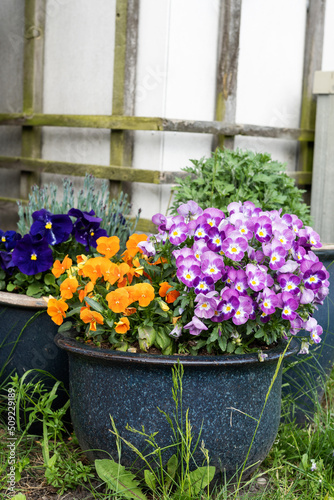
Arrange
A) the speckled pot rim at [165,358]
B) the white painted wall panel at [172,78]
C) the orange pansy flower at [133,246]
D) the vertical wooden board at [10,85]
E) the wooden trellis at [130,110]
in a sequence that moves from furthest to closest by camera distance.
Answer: the vertical wooden board at [10,85]
the wooden trellis at [130,110]
the white painted wall panel at [172,78]
the orange pansy flower at [133,246]
the speckled pot rim at [165,358]

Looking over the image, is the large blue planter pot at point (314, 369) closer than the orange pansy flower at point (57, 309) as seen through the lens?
No

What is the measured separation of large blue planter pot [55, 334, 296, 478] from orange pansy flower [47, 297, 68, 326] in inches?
Answer: 4.8

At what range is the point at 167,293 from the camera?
1989 millimetres

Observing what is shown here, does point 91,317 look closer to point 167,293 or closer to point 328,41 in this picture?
point 167,293

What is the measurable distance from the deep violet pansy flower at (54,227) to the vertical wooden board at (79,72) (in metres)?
2.11

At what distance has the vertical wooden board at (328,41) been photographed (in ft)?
16.1

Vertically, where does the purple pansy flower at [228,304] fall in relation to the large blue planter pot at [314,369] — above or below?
above

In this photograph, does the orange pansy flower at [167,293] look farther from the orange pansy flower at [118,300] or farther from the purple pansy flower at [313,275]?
the purple pansy flower at [313,275]

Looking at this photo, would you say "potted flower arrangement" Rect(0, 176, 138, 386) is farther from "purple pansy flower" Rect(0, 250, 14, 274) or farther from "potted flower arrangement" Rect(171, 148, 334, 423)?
"potted flower arrangement" Rect(171, 148, 334, 423)

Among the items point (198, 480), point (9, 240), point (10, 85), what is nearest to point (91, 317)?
point (198, 480)

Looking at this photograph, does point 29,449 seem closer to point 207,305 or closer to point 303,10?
point 207,305

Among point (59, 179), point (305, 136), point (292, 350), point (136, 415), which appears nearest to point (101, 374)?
point (136, 415)

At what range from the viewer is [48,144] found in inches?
198

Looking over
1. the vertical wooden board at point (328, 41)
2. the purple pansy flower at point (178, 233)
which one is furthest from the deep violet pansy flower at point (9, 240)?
the vertical wooden board at point (328, 41)
